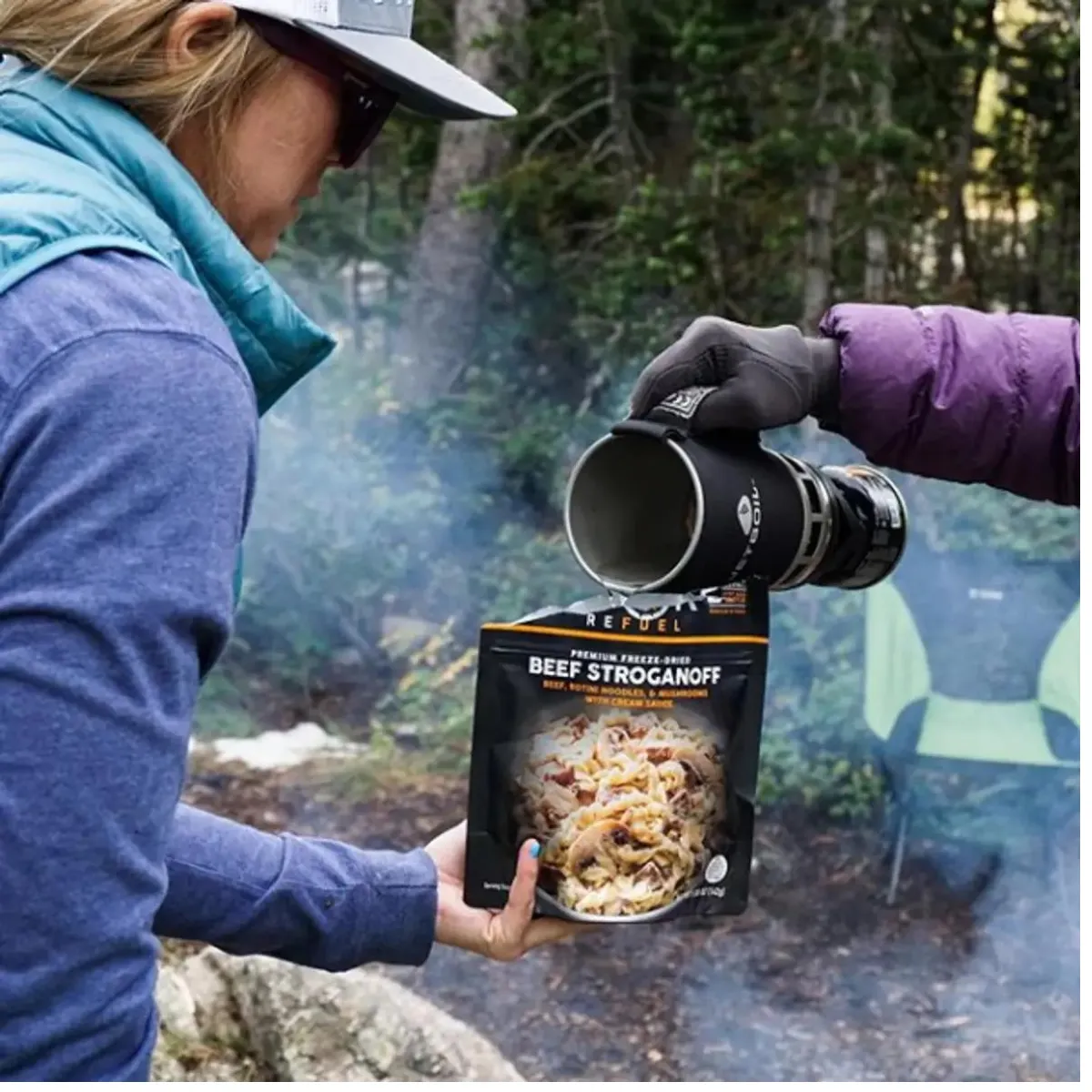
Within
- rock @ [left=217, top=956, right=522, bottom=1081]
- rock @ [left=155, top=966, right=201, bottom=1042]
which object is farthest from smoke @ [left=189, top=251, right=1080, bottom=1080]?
rock @ [left=155, top=966, right=201, bottom=1042]

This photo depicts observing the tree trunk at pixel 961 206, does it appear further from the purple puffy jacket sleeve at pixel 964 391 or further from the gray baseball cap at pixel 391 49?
the gray baseball cap at pixel 391 49

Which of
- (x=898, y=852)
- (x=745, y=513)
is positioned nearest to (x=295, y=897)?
(x=745, y=513)

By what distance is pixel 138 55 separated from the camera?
1.09 meters

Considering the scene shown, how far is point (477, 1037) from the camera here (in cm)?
282

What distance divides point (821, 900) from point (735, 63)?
2528 millimetres

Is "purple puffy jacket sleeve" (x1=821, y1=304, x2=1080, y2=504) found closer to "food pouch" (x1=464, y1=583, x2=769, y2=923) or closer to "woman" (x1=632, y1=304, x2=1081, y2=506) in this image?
"woman" (x1=632, y1=304, x2=1081, y2=506)

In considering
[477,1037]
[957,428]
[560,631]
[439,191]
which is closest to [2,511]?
[560,631]

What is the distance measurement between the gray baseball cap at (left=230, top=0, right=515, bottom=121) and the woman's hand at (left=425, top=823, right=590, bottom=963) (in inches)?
24.7

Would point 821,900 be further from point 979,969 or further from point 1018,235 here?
point 1018,235

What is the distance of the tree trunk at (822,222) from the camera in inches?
187

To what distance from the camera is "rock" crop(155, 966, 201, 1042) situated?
2859 millimetres

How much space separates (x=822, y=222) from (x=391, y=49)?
3.85 m

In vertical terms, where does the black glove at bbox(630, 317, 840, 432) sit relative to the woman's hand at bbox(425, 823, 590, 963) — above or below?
above

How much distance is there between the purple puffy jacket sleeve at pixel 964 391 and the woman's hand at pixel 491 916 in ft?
1.88
